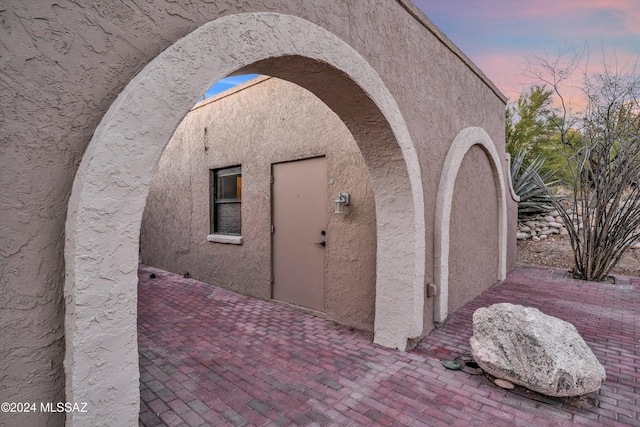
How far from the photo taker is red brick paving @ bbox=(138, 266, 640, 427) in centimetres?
246

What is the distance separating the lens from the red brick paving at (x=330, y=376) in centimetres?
246

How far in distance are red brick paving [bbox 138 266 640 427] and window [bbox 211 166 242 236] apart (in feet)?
5.76

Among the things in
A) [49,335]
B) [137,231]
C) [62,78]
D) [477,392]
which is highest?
[62,78]

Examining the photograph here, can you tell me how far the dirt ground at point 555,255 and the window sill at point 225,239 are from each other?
808 cm

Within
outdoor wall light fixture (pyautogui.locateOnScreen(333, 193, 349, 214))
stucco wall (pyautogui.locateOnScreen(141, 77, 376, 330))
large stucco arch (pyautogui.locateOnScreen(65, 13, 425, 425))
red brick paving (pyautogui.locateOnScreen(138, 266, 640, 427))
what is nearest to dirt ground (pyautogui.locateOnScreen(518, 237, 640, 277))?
red brick paving (pyautogui.locateOnScreen(138, 266, 640, 427))

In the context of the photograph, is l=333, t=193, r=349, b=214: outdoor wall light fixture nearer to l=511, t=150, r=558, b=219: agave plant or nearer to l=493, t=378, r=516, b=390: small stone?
l=493, t=378, r=516, b=390: small stone

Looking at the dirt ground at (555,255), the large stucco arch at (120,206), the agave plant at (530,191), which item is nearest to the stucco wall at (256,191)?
the large stucco arch at (120,206)

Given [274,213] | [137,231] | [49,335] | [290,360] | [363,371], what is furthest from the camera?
[274,213]

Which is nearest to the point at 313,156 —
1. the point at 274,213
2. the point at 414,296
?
the point at 274,213

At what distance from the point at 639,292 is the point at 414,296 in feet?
18.4

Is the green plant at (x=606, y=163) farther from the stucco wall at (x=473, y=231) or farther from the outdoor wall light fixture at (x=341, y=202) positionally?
A: the outdoor wall light fixture at (x=341, y=202)

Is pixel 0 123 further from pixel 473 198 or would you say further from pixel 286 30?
pixel 473 198

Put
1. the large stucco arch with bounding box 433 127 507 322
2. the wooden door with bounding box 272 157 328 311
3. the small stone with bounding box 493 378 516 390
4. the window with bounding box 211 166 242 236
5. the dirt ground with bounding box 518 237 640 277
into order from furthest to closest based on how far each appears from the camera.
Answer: the dirt ground with bounding box 518 237 640 277
the window with bounding box 211 166 242 236
the wooden door with bounding box 272 157 328 311
the large stucco arch with bounding box 433 127 507 322
the small stone with bounding box 493 378 516 390

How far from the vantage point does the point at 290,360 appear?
3328 mm
